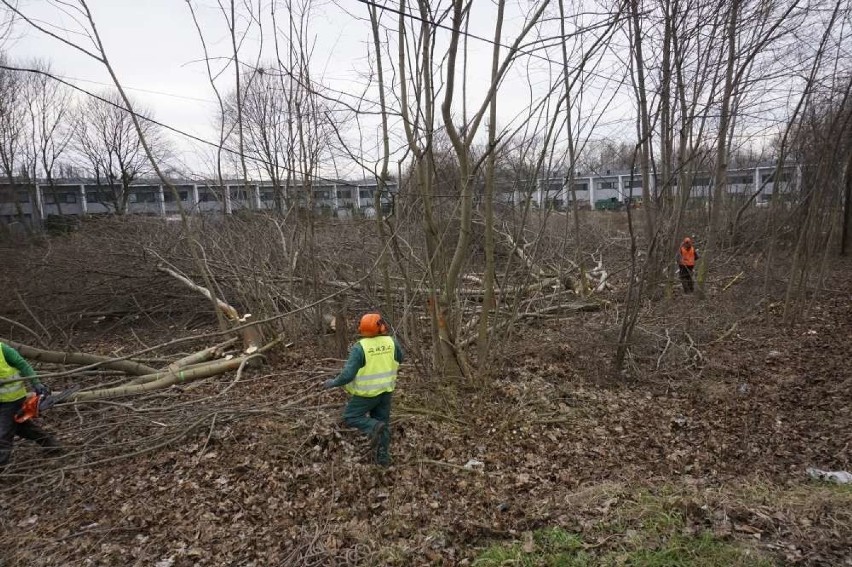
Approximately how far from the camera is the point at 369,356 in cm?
433

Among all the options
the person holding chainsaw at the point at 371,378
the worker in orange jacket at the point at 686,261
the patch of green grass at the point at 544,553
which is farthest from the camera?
the worker in orange jacket at the point at 686,261

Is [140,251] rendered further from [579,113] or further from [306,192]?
[579,113]

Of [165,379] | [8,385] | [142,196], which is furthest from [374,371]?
[142,196]

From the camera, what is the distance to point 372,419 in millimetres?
4391

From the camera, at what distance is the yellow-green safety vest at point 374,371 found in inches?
170

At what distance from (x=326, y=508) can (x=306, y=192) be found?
16.5 feet

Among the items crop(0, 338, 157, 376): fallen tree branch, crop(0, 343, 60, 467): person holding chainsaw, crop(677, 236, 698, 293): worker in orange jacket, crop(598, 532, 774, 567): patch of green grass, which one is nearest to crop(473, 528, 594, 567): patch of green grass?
crop(598, 532, 774, 567): patch of green grass

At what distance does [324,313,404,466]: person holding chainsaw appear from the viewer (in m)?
4.30

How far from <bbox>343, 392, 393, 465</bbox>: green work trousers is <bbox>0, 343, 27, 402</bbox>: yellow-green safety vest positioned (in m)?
2.85

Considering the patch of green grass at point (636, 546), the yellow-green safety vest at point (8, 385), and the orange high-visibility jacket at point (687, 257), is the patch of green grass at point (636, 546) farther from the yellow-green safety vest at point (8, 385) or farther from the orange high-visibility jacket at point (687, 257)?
the orange high-visibility jacket at point (687, 257)

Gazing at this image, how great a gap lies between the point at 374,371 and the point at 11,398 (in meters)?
3.13

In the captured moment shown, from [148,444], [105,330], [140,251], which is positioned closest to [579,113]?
[148,444]

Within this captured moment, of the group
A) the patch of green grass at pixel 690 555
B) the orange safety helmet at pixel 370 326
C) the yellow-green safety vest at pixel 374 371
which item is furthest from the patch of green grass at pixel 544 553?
the orange safety helmet at pixel 370 326

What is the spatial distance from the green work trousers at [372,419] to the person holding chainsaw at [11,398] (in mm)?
2655
